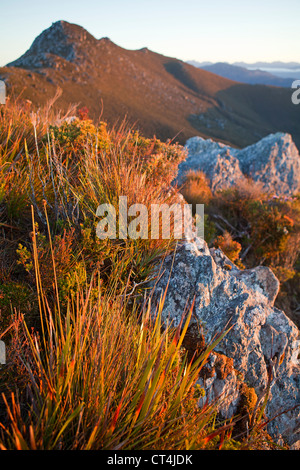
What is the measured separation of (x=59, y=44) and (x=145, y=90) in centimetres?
2005

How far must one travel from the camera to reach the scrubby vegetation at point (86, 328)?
1.33m

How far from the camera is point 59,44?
64.1 metres

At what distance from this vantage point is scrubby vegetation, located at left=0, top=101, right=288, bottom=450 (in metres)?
1.33

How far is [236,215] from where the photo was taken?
22.7ft

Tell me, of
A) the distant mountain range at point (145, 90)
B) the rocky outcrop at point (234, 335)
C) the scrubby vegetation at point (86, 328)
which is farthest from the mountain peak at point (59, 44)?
the rocky outcrop at point (234, 335)

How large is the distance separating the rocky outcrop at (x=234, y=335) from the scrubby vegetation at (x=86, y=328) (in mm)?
156

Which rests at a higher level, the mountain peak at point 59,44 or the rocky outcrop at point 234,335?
the mountain peak at point 59,44

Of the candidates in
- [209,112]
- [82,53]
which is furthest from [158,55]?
[82,53]

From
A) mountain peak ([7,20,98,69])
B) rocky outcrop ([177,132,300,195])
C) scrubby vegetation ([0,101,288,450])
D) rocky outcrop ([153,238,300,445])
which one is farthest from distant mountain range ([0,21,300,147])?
rocky outcrop ([153,238,300,445])

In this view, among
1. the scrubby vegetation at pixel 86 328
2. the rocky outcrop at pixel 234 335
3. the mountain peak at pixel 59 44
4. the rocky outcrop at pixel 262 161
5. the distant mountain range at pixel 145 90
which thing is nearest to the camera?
the scrubby vegetation at pixel 86 328

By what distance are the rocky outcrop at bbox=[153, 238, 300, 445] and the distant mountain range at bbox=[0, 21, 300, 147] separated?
39.1 m

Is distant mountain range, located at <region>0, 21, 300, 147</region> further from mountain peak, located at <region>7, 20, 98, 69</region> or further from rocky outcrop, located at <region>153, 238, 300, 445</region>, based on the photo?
rocky outcrop, located at <region>153, 238, 300, 445</region>

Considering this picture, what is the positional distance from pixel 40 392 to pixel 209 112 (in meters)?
81.6

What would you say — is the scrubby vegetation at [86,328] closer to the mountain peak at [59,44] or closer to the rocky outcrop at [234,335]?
the rocky outcrop at [234,335]
